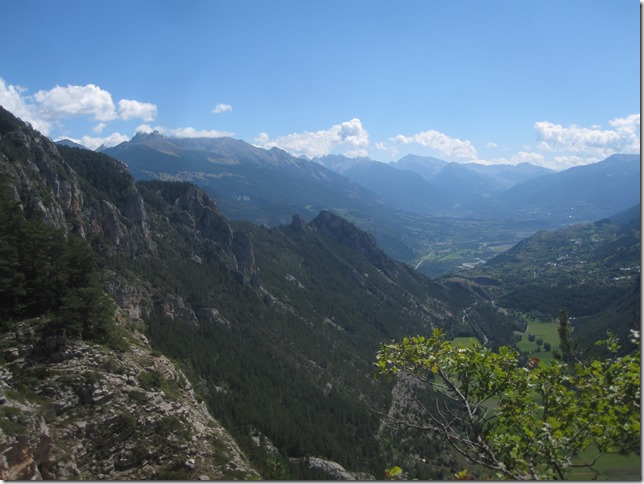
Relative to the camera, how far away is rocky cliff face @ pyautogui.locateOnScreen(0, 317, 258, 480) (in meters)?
29.0

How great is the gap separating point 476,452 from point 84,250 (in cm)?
5088

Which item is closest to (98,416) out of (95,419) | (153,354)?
(95,419)

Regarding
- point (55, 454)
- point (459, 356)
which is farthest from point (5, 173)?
point (459, 356)

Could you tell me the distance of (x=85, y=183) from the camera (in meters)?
128

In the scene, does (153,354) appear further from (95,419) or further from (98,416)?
(95,419)

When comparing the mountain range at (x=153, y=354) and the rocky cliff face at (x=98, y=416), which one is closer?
the rocky cliff face at (x=98, y=416)

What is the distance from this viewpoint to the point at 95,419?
3472 centimetres

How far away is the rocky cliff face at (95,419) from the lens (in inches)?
1143

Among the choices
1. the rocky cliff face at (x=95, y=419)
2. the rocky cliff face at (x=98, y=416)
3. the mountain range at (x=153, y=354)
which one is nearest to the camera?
the rocky cliff face at (x=98, y=416)

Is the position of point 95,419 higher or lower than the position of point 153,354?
higher

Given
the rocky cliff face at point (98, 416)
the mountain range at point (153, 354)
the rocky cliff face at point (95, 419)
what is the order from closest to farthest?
the rocky cliff face at point (98, 416), the rocky cliff face at point (95, 419), the mountain range at point (153, 354)

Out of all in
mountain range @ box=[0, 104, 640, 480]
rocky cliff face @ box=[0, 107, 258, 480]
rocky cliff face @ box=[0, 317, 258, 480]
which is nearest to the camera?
rocky cliff face @ box=[0, 107, 258, 480]

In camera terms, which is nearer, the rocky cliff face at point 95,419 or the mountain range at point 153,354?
the rocky cliff face at point 95,419

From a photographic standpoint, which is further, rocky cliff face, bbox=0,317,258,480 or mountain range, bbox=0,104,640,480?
mountain range, bbox=0,104,640,480
